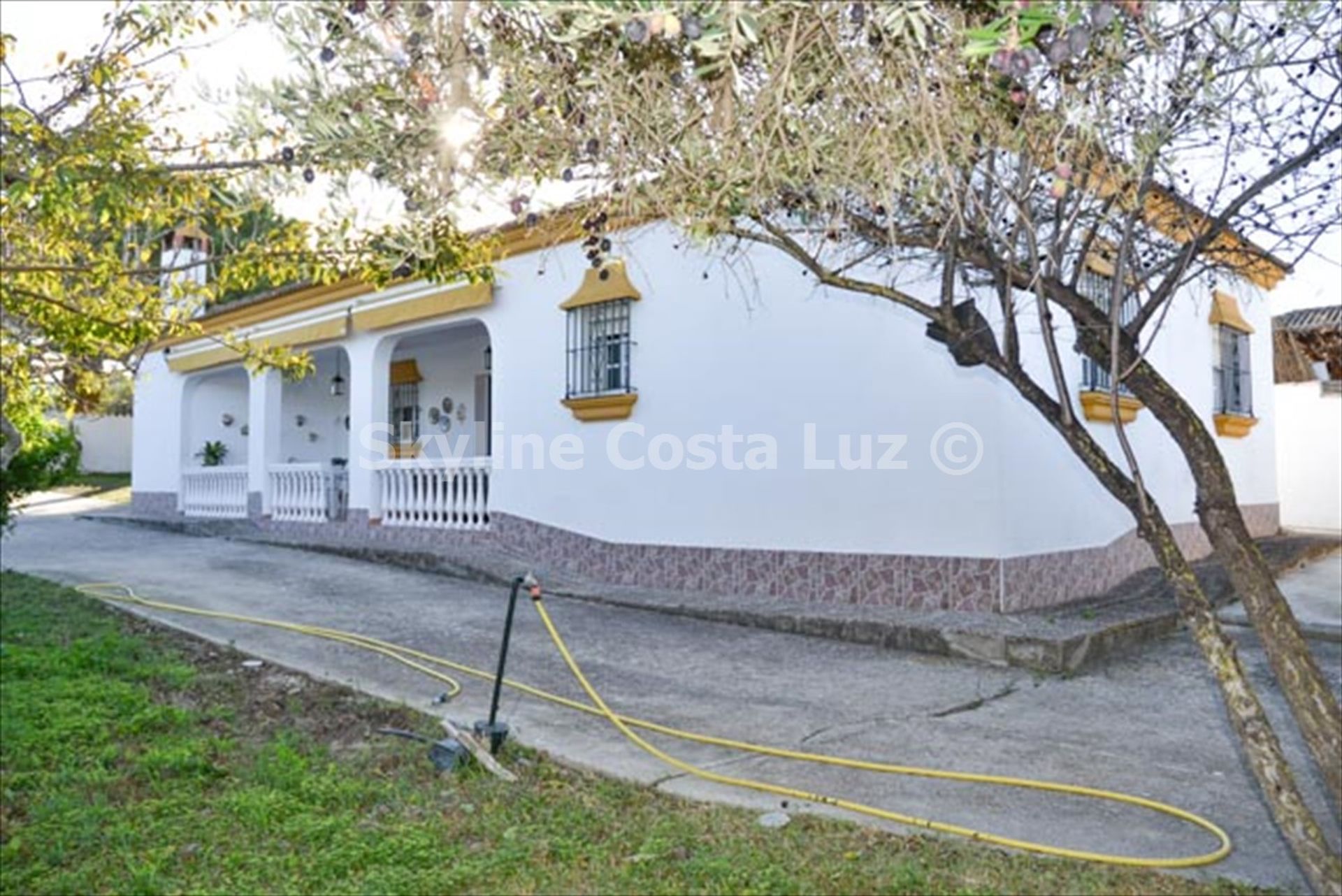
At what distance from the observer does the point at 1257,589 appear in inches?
104

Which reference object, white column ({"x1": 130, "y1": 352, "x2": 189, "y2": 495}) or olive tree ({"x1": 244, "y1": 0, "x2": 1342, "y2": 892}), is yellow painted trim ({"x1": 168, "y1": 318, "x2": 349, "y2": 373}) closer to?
white column ({"x1": 130, "y1": 352, "x2": 189, "y2": 495})

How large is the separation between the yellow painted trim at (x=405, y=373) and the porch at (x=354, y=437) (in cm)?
2

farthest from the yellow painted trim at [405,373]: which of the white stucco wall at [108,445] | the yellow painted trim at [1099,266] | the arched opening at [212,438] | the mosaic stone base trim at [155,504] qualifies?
the white stucco wall at [108,445]

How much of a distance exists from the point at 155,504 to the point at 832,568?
14850mm

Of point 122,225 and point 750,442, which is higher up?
point 122,225

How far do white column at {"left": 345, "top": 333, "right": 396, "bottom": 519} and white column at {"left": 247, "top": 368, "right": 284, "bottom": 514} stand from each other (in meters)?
2.37

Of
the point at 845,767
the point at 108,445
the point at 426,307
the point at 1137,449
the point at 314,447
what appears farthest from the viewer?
the point at 108,445

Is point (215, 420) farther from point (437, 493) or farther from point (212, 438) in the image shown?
point (437, 493)

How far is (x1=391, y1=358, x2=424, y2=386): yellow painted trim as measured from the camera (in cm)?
1630

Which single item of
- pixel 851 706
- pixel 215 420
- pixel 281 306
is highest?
pixel 281 306

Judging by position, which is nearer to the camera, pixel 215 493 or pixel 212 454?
pixel 215 493

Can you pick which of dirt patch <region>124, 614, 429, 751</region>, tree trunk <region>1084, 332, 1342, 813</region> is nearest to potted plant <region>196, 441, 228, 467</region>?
dirt patch <region>124, 614, 429, 751</region>

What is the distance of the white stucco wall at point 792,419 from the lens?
817 cm

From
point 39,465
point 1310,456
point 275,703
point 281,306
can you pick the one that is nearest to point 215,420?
point 281,306
